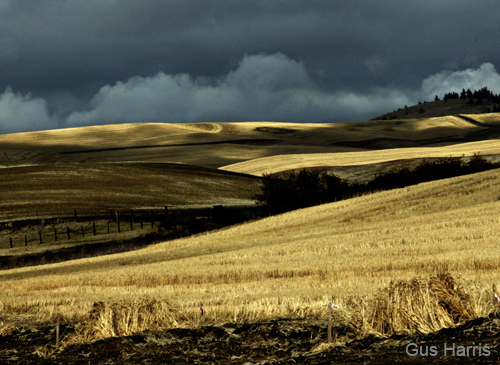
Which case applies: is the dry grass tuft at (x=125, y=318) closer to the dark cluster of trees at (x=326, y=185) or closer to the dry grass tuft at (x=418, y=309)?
the dry grass tuft at (x=418, y=309)

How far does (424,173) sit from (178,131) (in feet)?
355

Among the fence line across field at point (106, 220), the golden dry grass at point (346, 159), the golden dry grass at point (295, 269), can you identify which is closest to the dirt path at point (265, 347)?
the golden dry grass at point (295, 269)

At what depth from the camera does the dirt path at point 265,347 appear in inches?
344

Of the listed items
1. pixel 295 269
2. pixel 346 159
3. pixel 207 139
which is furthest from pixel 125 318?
pixel 207 139

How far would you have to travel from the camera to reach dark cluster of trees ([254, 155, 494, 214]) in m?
52.4

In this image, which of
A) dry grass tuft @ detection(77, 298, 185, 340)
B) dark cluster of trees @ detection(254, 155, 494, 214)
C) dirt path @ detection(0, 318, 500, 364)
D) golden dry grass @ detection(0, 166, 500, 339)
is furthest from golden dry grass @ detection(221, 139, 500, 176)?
dirt path @ detection(0, 318, 500, 364)

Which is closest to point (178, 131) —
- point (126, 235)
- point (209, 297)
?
point (126, 235)

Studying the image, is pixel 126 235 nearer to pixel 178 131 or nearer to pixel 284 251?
pixel 284 251

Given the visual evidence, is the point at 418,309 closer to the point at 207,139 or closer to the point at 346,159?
the point at 346,159

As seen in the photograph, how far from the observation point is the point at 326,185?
2231 inches

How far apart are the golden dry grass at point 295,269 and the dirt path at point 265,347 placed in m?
0.59

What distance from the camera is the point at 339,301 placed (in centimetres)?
1214

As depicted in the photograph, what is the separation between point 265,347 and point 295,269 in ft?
32.6

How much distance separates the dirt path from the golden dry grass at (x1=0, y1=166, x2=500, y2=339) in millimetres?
595
